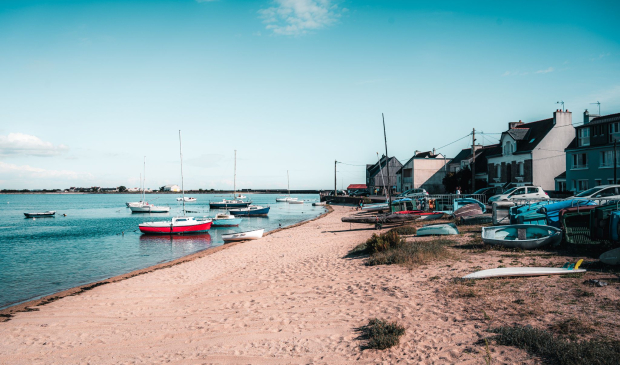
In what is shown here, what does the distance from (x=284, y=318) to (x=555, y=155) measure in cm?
4368

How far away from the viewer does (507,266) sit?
11484 millimetres

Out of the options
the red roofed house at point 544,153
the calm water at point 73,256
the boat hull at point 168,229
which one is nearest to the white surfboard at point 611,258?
the calm water at point 73,256

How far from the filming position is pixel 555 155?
1676 inches

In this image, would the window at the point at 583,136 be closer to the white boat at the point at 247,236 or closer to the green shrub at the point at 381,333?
the white boat at the point at 247,236

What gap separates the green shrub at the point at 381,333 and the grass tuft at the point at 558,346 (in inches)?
67.6

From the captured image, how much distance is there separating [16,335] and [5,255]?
2236 cm

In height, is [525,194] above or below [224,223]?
above

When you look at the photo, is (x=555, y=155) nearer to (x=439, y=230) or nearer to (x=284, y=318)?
(x=439, y=230)

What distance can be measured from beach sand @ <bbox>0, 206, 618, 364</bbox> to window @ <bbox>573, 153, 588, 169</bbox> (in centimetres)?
3078

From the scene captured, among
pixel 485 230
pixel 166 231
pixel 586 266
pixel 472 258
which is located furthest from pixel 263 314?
pixel 166 231

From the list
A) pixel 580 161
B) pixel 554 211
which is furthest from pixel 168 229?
pixel 580 161

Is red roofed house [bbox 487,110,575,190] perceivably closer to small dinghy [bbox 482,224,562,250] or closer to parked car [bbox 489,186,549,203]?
parked car [bbox 489,186,549,203]

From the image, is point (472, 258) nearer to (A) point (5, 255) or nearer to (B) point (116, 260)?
(B) point (116, 260)

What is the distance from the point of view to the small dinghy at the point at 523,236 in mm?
13578
